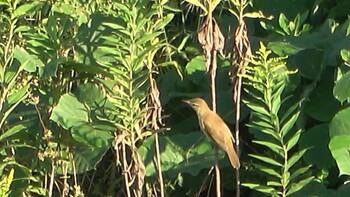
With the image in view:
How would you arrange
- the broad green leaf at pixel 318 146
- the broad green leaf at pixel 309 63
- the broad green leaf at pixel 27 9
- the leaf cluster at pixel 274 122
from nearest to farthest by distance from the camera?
the leaf cluster at pixel 274 122 < the broad green leaf at pixel 27 9 < the broad green leaf at pixel 318 146 < the broad green leaf at pixel 309 63

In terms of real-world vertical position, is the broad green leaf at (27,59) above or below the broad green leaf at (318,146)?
above

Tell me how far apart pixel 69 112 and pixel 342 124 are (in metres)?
0.91

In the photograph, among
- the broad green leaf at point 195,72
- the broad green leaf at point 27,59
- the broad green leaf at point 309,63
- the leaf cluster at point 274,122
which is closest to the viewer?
the leaf cluster at point 274,122

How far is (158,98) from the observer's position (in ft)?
10.5

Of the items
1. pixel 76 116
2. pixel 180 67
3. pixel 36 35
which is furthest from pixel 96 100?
pixel 180 67

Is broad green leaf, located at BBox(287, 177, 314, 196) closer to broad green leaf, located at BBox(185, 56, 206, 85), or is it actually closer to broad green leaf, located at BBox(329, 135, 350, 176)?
broad green leaf, located at BBox(329, 135, 350, 176)

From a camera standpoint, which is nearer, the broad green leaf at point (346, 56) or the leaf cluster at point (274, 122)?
the leaf cluster at point (274, 122)

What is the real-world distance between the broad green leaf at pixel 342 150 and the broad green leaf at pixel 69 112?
85 cm

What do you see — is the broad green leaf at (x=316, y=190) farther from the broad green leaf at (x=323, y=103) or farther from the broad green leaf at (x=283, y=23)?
the broad green leaf at (x=283, y=23)

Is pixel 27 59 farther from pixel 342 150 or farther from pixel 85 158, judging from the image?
pixel 342 150

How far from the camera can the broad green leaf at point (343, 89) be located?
127 inches

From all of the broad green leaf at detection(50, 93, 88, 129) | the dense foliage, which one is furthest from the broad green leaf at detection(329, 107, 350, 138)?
the broad green leaf at detection(50, 93, 88, 129)

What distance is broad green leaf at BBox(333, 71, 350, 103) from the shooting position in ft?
10.6

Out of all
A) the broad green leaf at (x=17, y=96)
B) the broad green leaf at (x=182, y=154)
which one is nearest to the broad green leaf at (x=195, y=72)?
the broad green leaf at (x=182, y=154)
